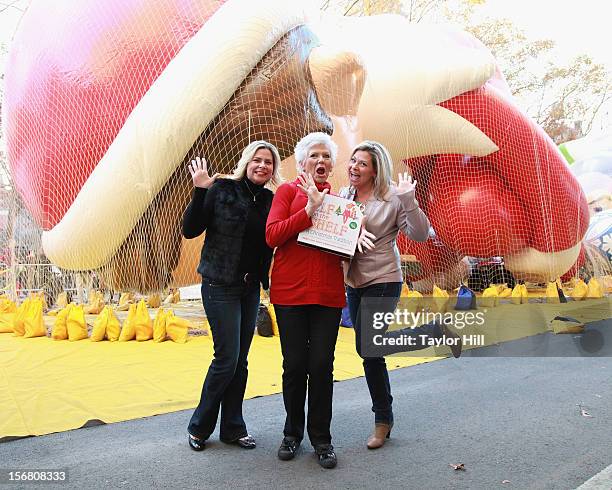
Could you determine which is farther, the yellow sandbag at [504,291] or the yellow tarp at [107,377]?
the yellow sandbag at [504,291]

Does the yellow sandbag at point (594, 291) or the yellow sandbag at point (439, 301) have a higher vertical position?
the yellow sandbag at point (439, 301)

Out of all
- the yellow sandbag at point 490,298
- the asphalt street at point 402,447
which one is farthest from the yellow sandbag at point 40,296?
the yellow sandbag at point 490,298

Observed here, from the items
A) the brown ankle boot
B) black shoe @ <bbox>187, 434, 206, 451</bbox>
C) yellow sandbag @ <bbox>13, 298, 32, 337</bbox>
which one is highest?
yellow sandbag @ <bbox>13, 298, 32, 337</bbox>

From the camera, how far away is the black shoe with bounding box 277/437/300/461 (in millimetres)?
2316

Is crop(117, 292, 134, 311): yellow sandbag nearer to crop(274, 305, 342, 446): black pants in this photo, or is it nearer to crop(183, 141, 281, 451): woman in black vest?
crop(183, 141, 281, 451): woman in black vest

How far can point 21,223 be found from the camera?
5.97 metres

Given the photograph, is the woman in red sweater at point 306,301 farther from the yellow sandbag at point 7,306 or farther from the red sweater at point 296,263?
the yellow sandbag at point 7,306

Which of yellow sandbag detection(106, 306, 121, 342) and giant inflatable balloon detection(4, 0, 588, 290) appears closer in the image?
giant inflatable balloon detection(4, 0, 588, 290)

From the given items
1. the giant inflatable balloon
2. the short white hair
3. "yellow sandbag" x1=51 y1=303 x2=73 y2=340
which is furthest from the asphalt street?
"yellow sandbag" x1=51 y1=303 x2=73 y2=340

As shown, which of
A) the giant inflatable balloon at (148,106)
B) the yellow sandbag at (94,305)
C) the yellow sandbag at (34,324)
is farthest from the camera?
the yellow sandbag at (94,305)

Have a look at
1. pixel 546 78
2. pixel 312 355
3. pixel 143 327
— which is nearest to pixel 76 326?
pixel 143 327

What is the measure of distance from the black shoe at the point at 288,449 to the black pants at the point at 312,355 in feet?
0.28

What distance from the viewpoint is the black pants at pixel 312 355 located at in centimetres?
229

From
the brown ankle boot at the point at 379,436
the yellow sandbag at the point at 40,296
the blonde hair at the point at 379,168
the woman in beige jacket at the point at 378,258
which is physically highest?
the blonde hair at the point at 379,168
